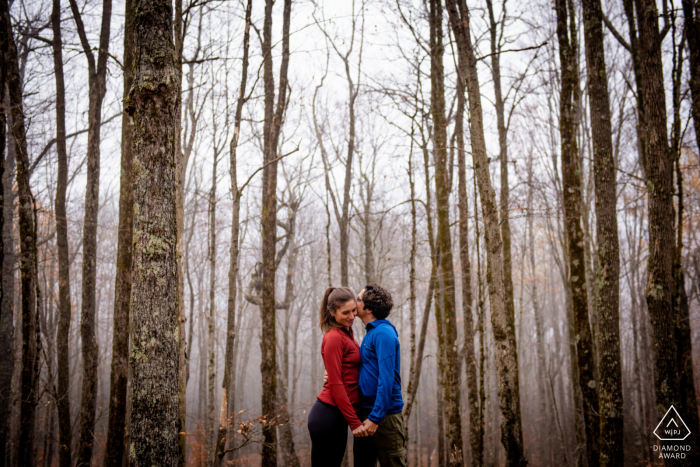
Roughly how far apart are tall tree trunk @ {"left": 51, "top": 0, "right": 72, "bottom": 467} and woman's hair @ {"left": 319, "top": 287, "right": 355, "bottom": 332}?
18.2 ft

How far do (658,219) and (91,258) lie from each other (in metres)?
8.32

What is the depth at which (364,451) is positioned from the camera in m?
2.86

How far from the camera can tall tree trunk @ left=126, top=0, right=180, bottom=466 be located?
2.49m

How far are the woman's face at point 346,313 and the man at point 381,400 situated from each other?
19 centimetres

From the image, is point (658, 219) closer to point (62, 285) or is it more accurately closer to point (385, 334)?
point (385, 334)

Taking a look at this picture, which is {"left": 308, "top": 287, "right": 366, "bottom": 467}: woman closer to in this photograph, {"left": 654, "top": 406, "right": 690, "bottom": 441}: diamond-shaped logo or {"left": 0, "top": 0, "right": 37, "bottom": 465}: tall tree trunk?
{"left": 654, "top": 406, "right": 690, "bottom": 441}: diamond-shaped logo

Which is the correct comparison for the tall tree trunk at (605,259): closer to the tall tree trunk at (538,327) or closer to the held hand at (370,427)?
the held hand at (370,427)

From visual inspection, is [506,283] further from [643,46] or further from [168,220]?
[168,220]

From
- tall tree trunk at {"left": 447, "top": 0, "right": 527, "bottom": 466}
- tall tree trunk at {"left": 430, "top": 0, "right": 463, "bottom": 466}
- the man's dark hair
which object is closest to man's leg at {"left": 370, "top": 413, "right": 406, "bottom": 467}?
the man's dark hair

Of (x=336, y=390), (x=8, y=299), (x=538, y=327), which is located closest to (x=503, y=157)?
(x=336, y=390)

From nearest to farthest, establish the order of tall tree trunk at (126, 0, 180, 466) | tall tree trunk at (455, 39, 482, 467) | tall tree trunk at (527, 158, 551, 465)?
tall tree trunk at (126, 0, 180, 466)
tall tree trunk at (455, 39, 482, 467)
tall tree trunk at (527, 158, 551, 465)

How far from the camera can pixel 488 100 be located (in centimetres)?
820

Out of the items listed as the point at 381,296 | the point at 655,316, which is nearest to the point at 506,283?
the point at 655,316

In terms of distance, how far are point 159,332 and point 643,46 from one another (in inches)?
255
